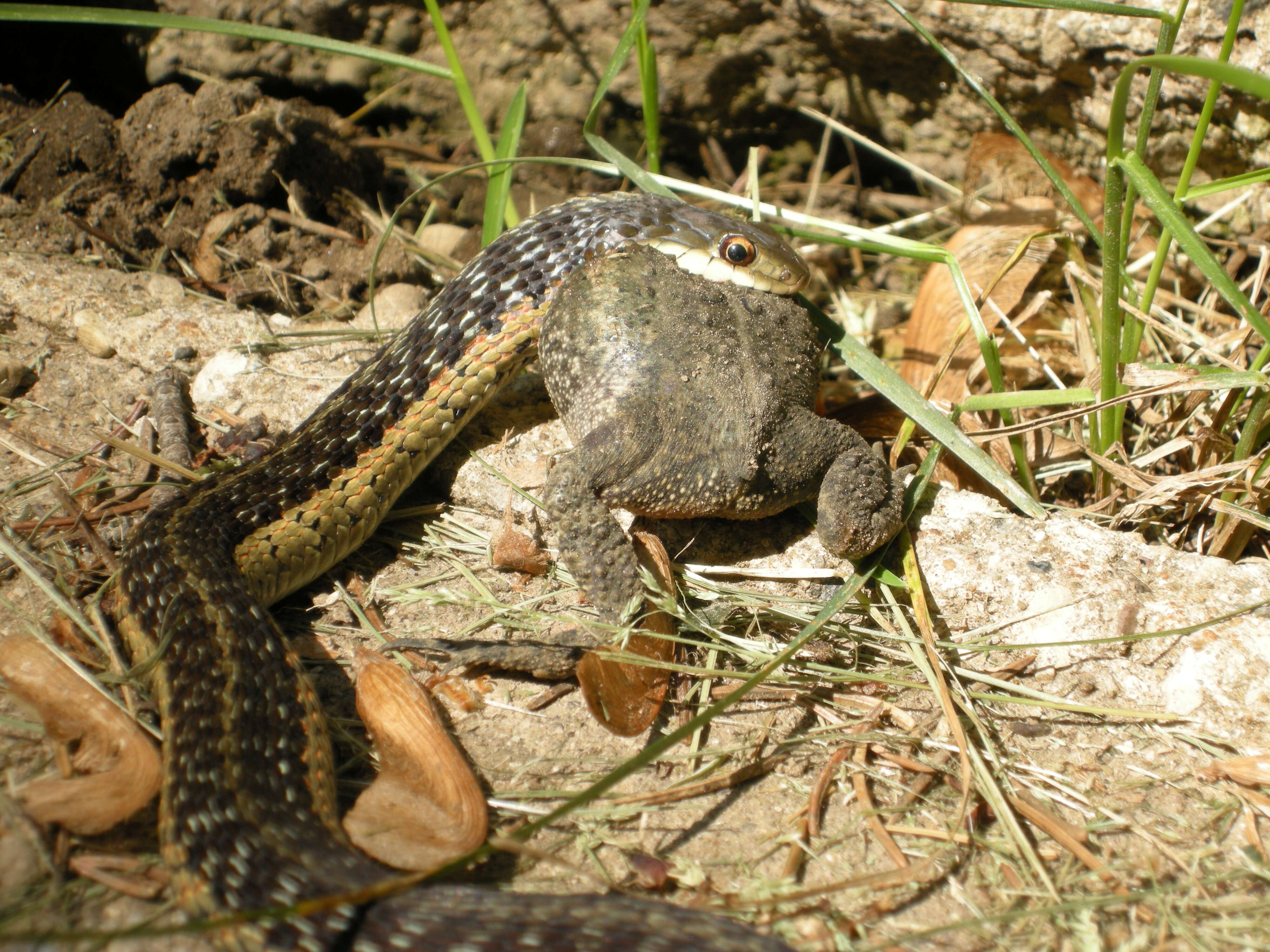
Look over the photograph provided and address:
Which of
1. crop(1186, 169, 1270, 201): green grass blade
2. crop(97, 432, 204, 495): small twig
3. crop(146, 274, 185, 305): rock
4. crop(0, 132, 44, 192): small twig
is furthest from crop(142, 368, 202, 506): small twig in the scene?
crop(1186, 169, 1270, 201): green grass blade

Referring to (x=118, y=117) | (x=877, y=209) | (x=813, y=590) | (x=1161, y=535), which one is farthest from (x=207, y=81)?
(x=1161, y=535)

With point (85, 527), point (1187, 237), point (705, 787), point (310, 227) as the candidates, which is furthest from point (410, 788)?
point (310, 227)

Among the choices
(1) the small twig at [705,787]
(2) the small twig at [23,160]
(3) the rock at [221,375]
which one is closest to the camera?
(1) the small twig at [705,787]

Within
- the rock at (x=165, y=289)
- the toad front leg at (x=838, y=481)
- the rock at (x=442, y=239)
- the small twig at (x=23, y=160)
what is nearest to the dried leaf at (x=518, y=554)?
the toad front leg at (x=838, y=481)

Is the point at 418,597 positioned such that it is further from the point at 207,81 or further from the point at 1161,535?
the point at 207,81

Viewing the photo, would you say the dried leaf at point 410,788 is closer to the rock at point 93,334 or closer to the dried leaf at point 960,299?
the rock at point 93,334

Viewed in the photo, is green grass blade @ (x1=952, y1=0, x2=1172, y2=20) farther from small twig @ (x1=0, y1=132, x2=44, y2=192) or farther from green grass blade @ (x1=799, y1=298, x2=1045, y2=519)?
small twig @ (x1=0, y1=132, x2=44, y2=192)
